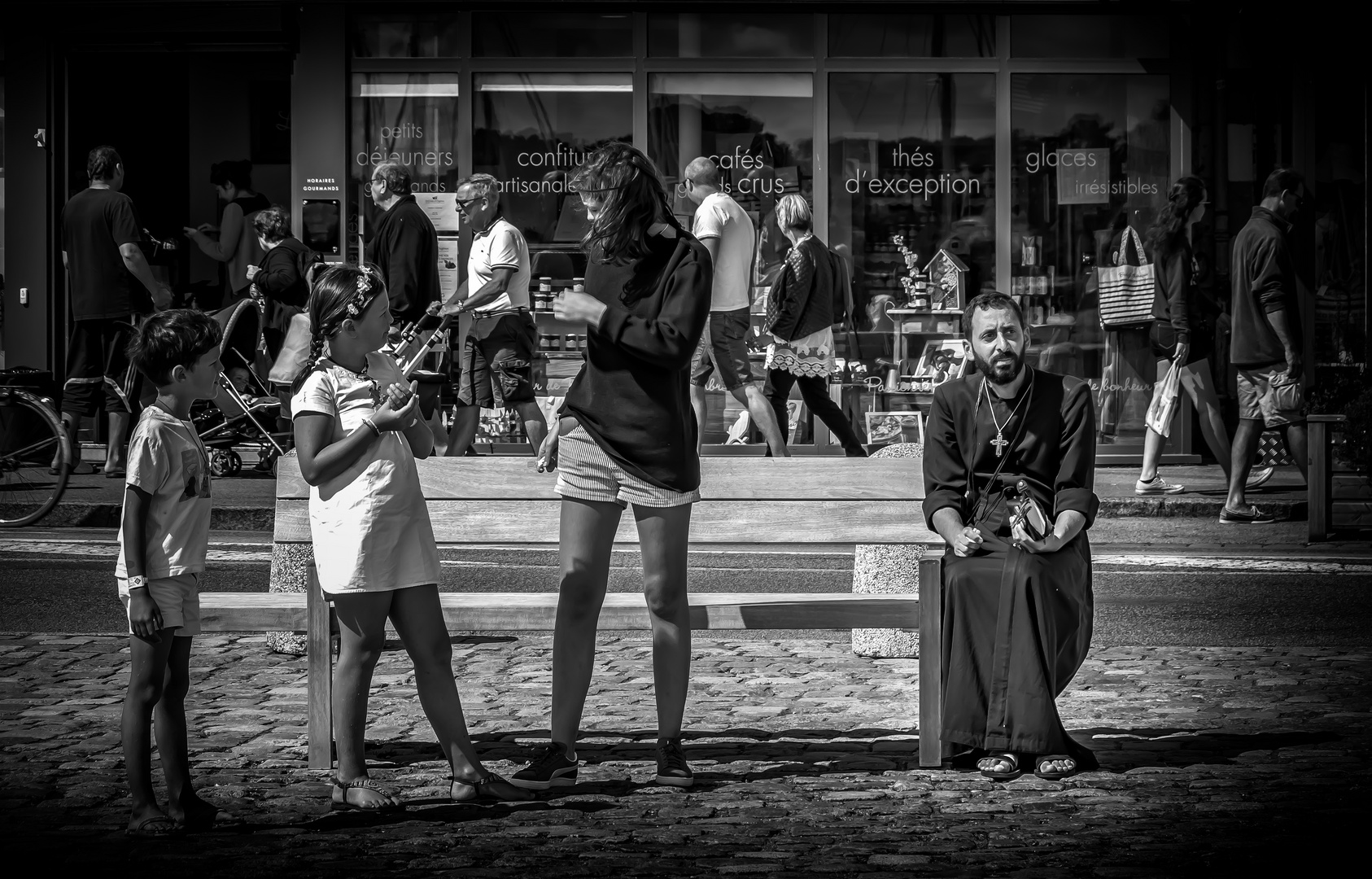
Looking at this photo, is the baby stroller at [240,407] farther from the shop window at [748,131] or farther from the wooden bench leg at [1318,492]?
the wooden bench leg at [1318,492]

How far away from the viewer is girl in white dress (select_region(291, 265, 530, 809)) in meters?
4.66

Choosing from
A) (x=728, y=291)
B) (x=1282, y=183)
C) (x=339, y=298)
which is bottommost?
(x=339, y=298)

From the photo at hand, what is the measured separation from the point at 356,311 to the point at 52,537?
280 inches

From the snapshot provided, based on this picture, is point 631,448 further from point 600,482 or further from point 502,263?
point 502,263

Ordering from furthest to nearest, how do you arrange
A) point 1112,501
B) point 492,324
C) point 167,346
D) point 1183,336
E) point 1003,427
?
1. point 1183,336
2. point 1112,501
3. point 492,324
4. point 1003,427
5. point 167,346

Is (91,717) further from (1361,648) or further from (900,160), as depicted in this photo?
(900,160)

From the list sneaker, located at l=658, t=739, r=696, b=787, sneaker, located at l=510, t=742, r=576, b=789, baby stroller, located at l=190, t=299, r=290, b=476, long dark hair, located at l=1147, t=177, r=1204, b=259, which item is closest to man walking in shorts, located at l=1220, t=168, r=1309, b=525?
long dark hair, located at l=1147, t=177, r=1204, b=259

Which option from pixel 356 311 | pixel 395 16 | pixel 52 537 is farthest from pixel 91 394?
pixel 356 311

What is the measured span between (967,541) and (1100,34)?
10943 millimetres

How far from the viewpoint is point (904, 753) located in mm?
5523

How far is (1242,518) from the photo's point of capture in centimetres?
1173

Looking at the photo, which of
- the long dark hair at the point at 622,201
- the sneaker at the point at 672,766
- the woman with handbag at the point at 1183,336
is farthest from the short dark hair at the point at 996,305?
Answer: the woman with handbag at the point at 1183,336

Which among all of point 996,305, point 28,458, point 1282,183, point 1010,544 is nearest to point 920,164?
point 1282,183

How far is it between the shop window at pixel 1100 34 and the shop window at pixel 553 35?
11.9 feet
